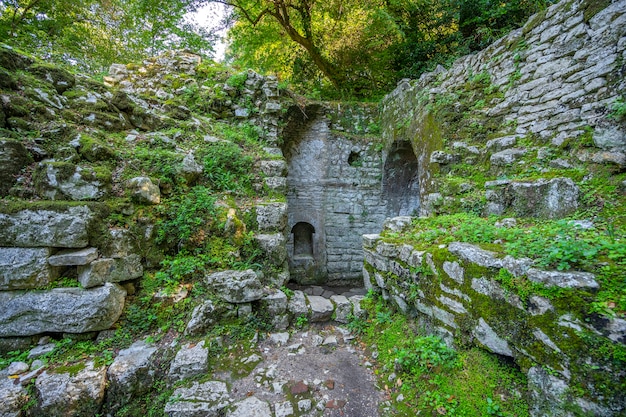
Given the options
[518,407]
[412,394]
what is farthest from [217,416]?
[518,407]

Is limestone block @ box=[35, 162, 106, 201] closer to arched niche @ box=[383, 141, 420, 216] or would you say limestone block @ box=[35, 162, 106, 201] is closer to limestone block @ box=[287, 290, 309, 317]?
limestone block @ box=[287, 290, 309, 317]

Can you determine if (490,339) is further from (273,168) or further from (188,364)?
(273,168)

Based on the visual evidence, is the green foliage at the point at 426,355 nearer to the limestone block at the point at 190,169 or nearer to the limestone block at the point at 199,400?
the limestone block at the point at 199,400

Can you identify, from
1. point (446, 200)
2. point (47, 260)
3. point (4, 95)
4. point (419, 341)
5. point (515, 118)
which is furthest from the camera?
point (446, 200)

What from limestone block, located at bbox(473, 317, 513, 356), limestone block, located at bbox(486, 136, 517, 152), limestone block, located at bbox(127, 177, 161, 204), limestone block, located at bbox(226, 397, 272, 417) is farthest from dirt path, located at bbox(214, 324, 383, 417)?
limestone block, located at bbox(486, 136, 517, 152)

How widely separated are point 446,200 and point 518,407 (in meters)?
2.67

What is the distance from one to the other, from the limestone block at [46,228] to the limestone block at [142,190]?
53 cm

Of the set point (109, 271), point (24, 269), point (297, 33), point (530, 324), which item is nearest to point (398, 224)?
point (530, 324)

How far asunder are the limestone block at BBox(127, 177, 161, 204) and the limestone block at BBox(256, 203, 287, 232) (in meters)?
1.44

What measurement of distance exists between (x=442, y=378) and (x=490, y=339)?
0.50 meters

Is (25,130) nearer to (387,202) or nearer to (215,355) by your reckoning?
(215,355)

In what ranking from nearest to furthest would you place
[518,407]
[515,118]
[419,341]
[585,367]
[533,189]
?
1. [585,367]
2. [518,407]
3. [419,341]
4. [533,189]
5. [515,118]

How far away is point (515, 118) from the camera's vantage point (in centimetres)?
346

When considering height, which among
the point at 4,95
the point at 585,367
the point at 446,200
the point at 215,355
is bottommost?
the point at 215,355
